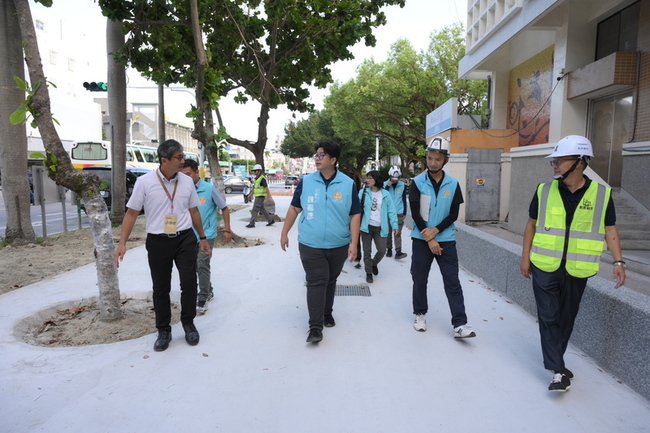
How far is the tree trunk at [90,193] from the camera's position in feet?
14.7

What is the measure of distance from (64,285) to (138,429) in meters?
3.99

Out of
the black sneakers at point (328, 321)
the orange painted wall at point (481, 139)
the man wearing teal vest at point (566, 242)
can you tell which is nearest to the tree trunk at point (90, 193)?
the black sneakers at point (328, 321)

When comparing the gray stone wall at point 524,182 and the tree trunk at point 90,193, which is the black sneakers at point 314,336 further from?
the gray stone wall at point 524,182

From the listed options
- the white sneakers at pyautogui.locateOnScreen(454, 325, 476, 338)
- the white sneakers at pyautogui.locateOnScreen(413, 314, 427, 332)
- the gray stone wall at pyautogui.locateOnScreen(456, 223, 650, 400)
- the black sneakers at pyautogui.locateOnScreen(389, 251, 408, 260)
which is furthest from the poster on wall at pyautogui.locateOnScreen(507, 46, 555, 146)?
the white sneakers at pyautogui.locateOnScreen(454, 325, 476, 338)

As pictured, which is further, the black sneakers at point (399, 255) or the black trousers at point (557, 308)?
the black sneakers at point (399, 255)

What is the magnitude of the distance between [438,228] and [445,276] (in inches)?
18.2

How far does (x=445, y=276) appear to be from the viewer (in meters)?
4.25

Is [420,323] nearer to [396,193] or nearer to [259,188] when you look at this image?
[396,193]

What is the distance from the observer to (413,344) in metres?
4.10

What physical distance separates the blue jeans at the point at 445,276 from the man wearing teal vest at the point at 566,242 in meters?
0.90

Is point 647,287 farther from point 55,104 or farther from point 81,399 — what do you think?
point 55,104

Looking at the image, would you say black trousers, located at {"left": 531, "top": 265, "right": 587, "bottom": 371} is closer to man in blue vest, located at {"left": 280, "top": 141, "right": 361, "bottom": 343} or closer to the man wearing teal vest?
the man wearing teal vest

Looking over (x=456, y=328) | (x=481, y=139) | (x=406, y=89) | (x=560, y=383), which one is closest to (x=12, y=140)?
(x=456, y=328)

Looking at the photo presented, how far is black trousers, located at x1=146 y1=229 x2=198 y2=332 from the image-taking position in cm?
386
